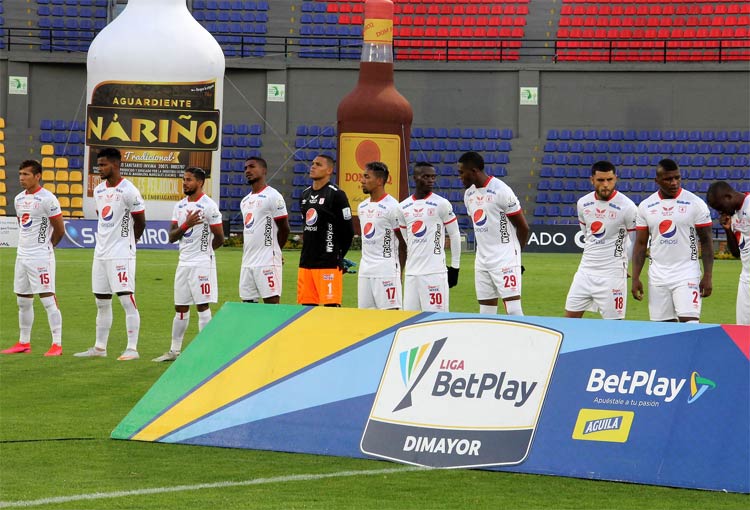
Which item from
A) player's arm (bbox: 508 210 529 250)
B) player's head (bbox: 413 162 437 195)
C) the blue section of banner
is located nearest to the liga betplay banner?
player's head (bbox: 413 162 437 195)

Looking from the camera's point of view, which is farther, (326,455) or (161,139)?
(161,139)

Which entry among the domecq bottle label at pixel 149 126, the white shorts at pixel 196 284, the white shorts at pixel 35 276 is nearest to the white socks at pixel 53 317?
the white shorts at pixel 35 276

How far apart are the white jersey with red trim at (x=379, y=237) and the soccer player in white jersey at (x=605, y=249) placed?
213 cm

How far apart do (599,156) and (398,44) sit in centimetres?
849

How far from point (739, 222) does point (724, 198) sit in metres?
0.39

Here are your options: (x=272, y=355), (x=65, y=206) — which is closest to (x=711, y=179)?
(x=65, y=206)

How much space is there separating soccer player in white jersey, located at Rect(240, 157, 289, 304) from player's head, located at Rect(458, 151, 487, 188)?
2210 mm

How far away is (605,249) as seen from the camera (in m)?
12.0

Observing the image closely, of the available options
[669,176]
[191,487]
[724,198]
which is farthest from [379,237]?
[191,487]

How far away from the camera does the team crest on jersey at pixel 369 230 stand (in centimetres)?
1312

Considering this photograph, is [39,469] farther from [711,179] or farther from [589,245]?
[711,179]

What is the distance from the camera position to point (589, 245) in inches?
479

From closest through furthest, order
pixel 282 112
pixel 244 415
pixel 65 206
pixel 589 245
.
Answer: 1. pixel 244 415
2. pixel 589 245
3. pixel 65 206
4. pixel 282 112

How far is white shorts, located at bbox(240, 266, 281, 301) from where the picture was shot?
44.5ft
